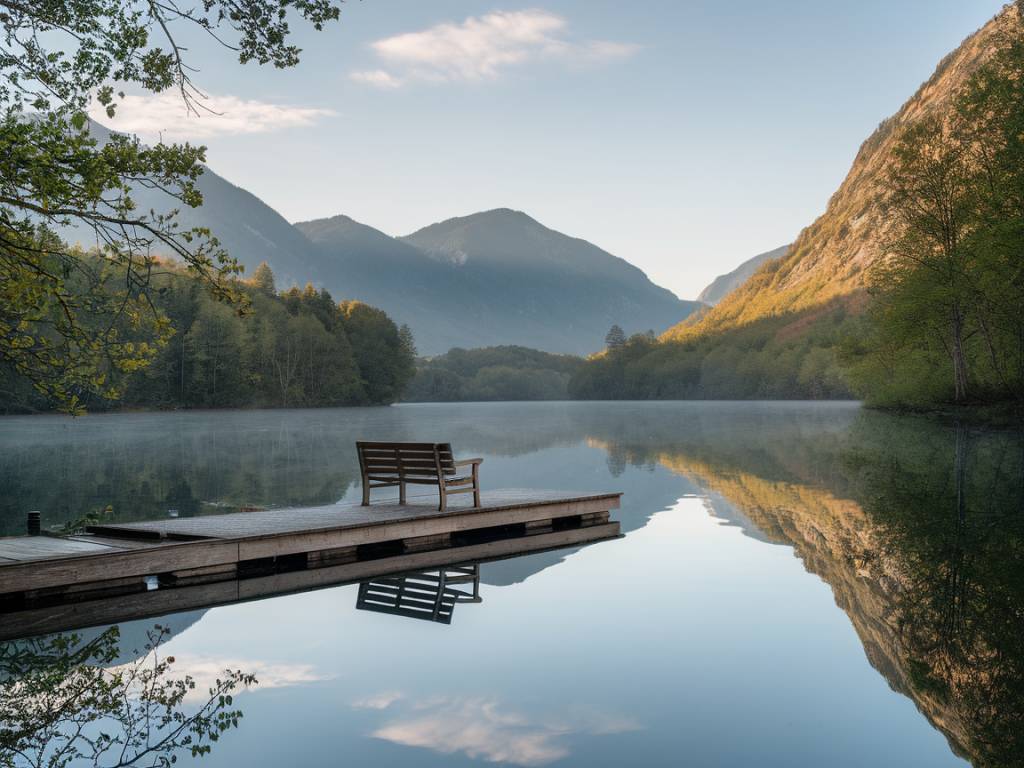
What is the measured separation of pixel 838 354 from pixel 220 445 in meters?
44.2

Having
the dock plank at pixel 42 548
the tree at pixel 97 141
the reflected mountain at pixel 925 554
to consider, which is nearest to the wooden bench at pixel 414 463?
the tree at pixel 97 141

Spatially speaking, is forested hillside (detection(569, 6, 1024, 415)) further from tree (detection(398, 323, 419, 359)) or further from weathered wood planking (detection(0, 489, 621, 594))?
tree (detection(398, 323, 419, 359))

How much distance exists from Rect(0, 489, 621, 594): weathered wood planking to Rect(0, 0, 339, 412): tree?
1.83 meters

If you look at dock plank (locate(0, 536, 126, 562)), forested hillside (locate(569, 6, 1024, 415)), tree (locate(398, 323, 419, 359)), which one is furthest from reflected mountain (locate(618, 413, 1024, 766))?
tree (locate(398, 323, 419, 359))

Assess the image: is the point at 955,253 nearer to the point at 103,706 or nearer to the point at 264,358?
the point at 103,706

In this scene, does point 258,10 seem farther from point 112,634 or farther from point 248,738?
point 248,738

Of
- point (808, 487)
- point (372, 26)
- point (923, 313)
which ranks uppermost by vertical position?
point (372, 26)

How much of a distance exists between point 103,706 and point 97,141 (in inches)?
217

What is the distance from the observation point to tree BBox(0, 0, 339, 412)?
9.39 meters

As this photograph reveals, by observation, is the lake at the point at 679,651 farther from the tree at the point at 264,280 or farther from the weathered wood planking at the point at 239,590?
the tree at the point at 264,280

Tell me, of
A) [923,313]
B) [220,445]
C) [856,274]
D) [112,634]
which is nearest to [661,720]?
[112,634]

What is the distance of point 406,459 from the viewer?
43.1 ft

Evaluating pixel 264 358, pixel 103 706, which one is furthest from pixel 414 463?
pixel 264 358

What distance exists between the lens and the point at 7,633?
8250 mm
